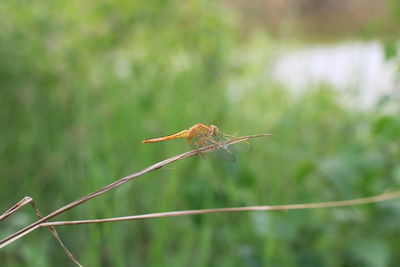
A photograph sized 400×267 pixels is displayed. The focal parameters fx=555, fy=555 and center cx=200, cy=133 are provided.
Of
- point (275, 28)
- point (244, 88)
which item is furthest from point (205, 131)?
point (275, 28)

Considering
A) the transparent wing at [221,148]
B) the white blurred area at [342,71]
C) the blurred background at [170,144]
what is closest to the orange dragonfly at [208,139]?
the transparent wing at [221,148]

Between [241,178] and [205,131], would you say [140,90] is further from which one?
[205,131]

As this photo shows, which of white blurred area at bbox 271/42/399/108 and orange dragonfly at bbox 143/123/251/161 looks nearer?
orange dragonfly at bbox 143/123/251/161

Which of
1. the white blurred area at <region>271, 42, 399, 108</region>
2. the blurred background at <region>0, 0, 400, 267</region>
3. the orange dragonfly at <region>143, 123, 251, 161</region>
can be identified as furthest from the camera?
the white blurred area at <region>271, 42, 399, 108</region>

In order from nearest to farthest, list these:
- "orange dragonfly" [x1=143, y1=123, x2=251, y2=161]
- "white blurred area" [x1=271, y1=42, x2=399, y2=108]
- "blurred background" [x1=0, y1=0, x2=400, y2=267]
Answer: "orange dragonfly" [x1=143, y1=123, x2=251, y2=161] → "blurred background" [x1=0, y1=0, x2=400, y2=267] → "white blurred area" [x1=271, y1=42, x2=399, y2=108]

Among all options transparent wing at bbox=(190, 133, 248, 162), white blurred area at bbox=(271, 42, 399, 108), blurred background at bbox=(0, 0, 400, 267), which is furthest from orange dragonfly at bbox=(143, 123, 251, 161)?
white blurred area at bbox=(271, 42, 399, 108)

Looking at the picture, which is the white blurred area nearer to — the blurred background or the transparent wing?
the blurred background

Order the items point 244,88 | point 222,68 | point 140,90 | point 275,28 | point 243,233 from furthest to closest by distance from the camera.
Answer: point 275,28, point 244,88, point 222,68, point 140,90, point 243,233

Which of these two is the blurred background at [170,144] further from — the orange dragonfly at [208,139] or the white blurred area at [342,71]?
the orange dragonfly at [208,139]
